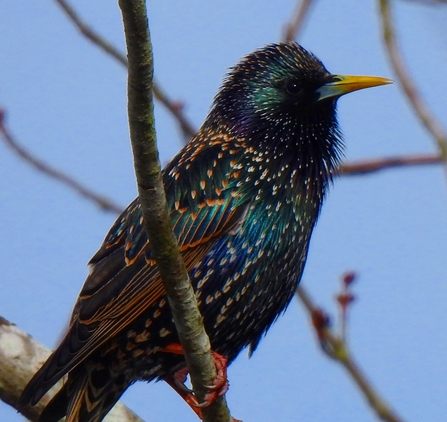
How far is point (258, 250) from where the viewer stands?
4.57 meters

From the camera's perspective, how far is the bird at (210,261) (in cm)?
443

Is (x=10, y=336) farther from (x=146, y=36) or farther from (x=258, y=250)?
(x=146, y=36)

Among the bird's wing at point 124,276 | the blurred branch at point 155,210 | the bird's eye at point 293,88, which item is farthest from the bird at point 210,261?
the blurred branch at point 155,210

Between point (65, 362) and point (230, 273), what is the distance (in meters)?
0.87

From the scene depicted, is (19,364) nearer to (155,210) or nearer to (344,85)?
(155,210)

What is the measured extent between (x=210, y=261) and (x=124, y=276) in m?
0.42

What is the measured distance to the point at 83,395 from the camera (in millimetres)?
4652

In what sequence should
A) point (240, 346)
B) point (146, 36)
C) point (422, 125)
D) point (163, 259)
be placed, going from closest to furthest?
point (146, 36), point (163, 259), point (422, 125), point (240, 346)

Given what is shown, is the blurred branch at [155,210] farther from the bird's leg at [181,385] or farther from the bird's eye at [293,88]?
the bird's eye at [293,88]

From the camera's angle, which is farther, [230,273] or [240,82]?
[240,82]

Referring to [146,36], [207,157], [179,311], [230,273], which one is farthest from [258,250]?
[146,36]

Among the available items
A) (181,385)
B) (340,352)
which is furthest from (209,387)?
(181,385)

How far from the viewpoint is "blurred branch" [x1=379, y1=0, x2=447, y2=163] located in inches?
149

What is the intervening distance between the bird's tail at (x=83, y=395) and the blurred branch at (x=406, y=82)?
6.50ft
